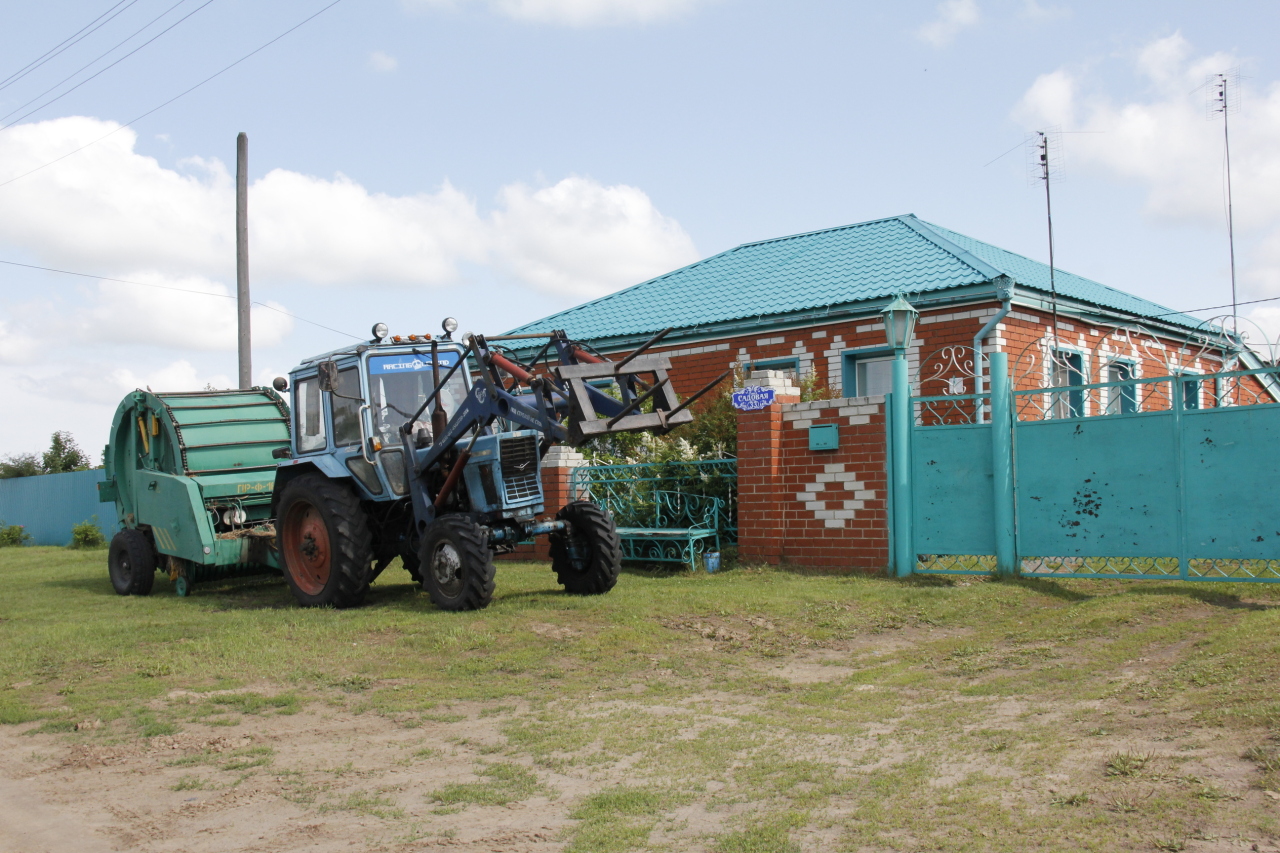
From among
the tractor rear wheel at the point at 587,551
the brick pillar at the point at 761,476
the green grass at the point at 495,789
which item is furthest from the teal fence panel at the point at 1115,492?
the green grass at the point at 495,789

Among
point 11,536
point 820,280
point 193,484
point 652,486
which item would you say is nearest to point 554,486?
point 652,486

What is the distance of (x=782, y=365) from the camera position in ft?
56.5

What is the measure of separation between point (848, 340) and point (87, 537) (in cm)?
1802

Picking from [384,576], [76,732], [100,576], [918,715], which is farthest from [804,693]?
[100,576]

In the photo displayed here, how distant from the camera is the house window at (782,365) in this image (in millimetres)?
16906

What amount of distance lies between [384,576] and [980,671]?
325 inches

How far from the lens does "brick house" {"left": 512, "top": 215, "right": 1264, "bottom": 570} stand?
11781 millimetres

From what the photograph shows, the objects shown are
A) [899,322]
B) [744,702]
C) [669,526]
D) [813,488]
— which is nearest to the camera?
[744,702]

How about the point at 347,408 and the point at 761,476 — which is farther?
the point at 761,476

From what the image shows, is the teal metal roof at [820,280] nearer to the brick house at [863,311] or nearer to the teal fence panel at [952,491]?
the brick house at [863,311]

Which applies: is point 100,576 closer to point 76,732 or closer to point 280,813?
point 76,732

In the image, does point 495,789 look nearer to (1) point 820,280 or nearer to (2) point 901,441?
(2) point 901,441

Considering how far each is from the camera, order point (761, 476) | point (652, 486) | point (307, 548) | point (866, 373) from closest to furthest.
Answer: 1. point (307, 548)
2. point (761, 476)
3. point (652, 486)
4. point (866, 373)

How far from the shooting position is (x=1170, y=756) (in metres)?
4.80
